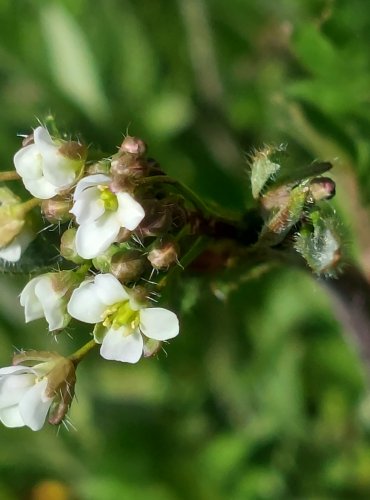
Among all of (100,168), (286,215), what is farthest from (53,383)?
(286,215)

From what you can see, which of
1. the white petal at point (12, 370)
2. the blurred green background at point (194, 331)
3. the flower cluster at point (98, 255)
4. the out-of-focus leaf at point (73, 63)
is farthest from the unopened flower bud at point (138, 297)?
the out-of-focus leaf at point (73, 63)

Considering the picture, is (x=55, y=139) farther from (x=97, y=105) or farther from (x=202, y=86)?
(x=202, y=86)

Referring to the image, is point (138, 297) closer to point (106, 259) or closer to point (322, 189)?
point (106, 259)

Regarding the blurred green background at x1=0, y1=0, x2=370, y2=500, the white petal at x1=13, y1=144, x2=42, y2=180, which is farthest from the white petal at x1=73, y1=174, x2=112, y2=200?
the blurred green background at x1=0, y1=0, x2=370, y2=500

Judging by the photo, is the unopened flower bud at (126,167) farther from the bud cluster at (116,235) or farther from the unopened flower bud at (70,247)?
the unopened flower bud at (70,247)

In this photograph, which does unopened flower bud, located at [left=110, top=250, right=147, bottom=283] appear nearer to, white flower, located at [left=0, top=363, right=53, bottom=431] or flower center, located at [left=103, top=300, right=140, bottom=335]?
flower center, located at [left=103, top=300, right=140, bottom=335]

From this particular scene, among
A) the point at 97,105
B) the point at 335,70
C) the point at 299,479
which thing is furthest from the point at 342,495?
the point at 97,105
